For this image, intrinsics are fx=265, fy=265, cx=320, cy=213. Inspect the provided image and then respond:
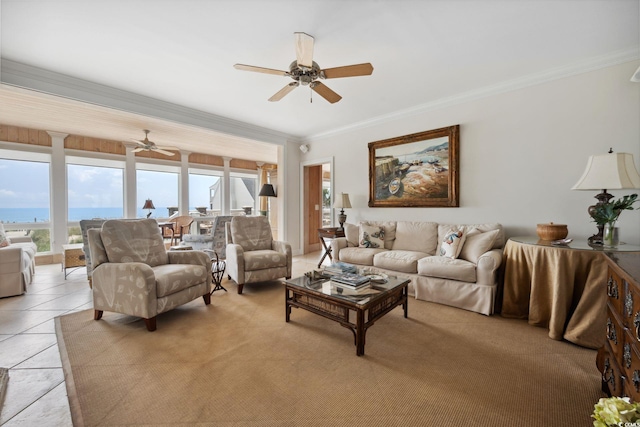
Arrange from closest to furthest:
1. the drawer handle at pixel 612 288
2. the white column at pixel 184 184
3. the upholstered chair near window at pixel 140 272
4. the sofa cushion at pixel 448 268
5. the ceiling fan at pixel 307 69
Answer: the drawer handle at pixel 612 288
the ceiling fan at pixel 307 69
the upholstered chair near window at pixel 140 272
the sofa cushion at pixel 448 268
the white column at pixel 184 184

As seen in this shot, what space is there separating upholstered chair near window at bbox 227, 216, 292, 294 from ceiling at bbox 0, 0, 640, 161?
5.99 ft

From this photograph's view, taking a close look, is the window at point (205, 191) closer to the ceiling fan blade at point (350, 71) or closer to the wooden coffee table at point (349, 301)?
the wooden coffee table at point (349, 301)

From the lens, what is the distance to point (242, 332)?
2371 mm

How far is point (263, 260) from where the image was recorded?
11.5ft

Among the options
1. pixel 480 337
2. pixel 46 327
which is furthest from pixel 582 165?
pixel 46 327

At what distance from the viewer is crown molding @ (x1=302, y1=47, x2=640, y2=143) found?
105 inches

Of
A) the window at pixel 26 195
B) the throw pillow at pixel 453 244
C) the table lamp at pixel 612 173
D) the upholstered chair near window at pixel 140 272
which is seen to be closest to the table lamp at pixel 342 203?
the throw pillow at pixel 453 244

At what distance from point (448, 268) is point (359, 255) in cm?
121

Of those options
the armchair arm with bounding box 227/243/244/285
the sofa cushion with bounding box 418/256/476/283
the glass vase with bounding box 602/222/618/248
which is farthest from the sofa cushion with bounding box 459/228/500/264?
the armchair arm with bounding box 227/243/244/285

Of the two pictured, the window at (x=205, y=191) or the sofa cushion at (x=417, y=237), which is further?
the window at (x=205, y=191)

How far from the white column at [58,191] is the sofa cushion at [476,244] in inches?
289

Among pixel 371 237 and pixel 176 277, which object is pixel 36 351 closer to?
pixel 176 277

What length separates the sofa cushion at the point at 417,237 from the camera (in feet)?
12.2

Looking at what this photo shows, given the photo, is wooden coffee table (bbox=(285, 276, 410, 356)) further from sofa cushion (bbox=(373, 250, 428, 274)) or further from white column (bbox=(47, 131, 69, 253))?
white column (bbox=(47, 131, 69, 253))
